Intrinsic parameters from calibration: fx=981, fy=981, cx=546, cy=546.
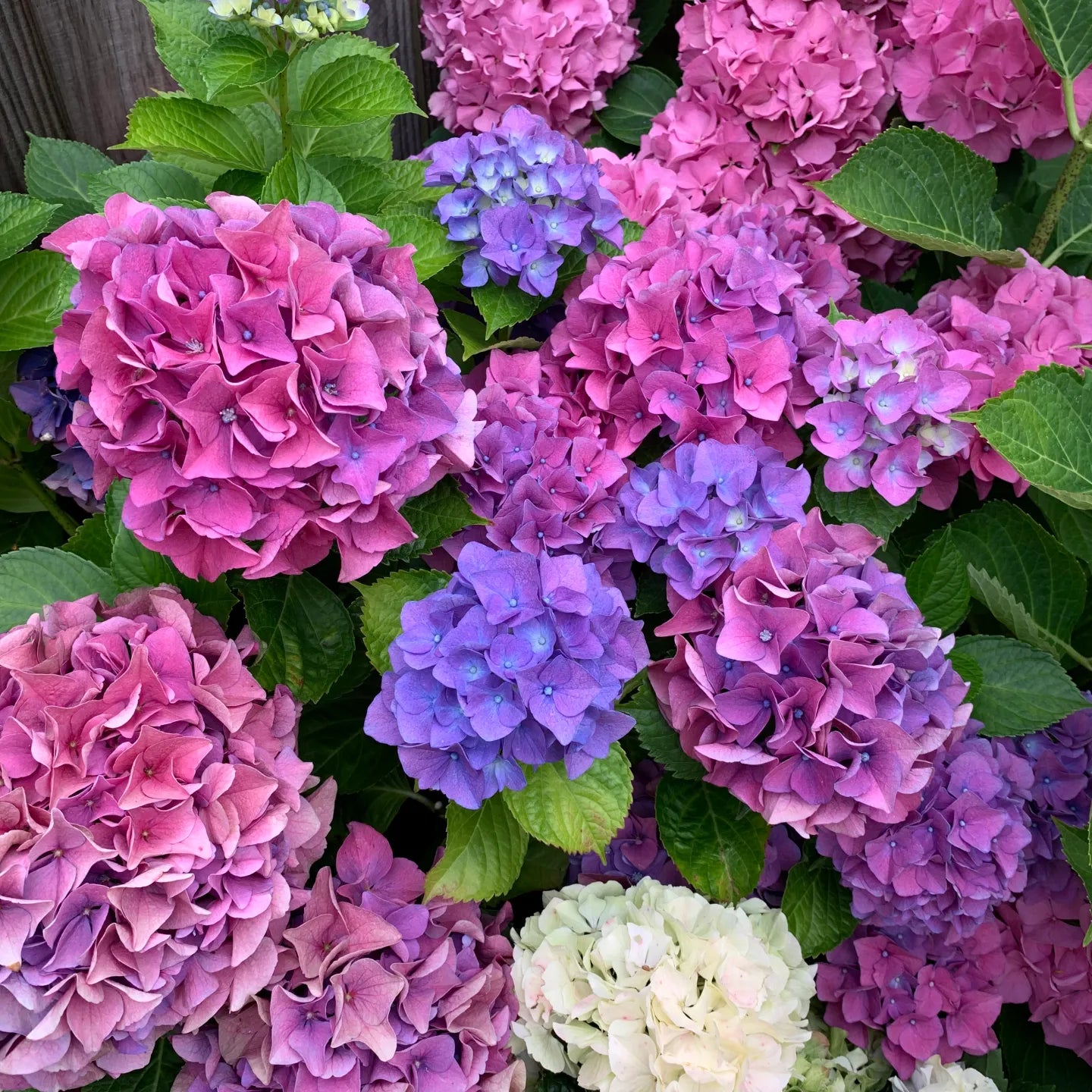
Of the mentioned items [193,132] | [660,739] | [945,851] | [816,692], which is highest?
[193,132]

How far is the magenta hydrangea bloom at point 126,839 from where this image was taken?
65cm

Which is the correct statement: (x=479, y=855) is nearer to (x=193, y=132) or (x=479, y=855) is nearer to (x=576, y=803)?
(x=576, y=803)

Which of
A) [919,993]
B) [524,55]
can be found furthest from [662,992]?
[524,55]

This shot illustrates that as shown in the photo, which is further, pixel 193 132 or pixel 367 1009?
pixel 193 132

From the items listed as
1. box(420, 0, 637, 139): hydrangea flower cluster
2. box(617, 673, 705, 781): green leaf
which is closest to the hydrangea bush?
box(617, 673, 705, 781): green leaf

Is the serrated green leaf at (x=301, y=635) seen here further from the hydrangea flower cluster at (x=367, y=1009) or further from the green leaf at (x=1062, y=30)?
the green leaf at (x=1062, y=30)

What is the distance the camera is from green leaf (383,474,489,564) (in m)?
0.85

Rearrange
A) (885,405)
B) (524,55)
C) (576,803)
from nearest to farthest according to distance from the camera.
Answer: (576,803), (885,405), (524,55)

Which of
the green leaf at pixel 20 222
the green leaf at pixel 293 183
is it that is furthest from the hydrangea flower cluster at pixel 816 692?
the green leaf at pixel 20 222

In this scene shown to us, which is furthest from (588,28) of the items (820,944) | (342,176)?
(820,944)

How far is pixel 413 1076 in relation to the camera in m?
0.80

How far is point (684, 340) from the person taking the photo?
921 mm

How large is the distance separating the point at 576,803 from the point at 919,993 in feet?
1.66

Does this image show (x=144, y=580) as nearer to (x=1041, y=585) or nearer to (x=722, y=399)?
(x=722, y=399)
